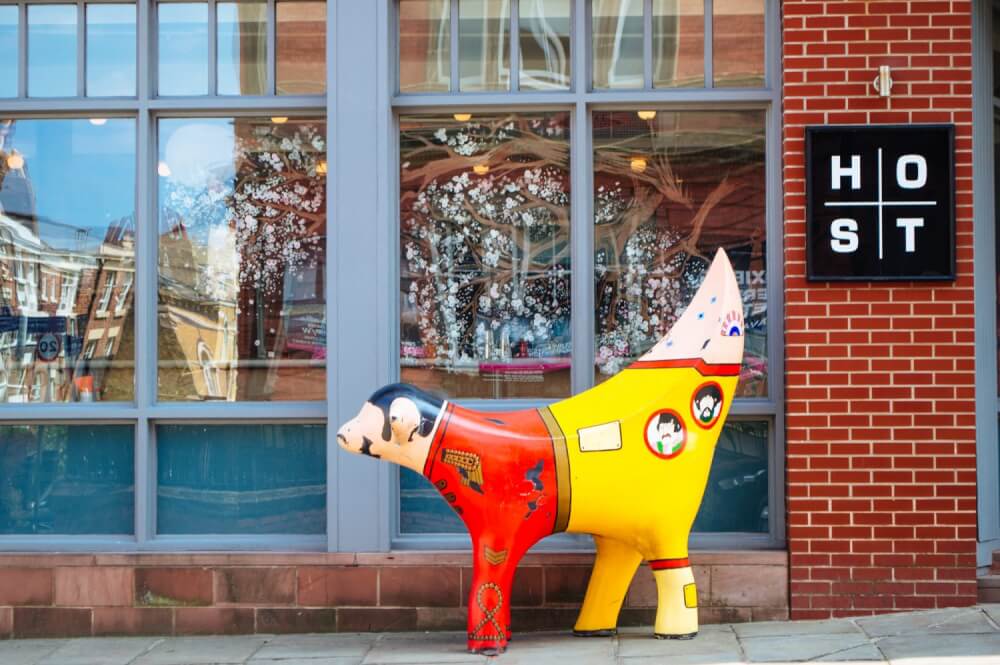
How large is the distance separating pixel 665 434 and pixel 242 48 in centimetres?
351

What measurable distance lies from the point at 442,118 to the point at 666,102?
4.40 ft

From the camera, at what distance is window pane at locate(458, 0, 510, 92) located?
7340 mm

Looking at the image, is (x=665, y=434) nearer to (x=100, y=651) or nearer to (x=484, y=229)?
(x=484, y=229)

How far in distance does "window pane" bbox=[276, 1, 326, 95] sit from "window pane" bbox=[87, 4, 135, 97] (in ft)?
3.04

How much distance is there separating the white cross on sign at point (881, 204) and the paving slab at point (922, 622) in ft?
6.53

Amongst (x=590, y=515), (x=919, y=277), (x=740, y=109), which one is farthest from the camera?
(x=740, y=109)

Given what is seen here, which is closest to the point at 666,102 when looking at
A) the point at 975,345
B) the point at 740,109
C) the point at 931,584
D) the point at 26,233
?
the point at 740,109

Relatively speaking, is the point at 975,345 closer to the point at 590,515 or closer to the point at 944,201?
the point at 944,201

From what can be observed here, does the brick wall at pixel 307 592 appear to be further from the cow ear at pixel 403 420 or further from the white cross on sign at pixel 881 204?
the white cross on sign at pixel 881 204

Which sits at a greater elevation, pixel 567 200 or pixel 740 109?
pixel 740 109

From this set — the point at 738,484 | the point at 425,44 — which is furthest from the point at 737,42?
the point at 738,484

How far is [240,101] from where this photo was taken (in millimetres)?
7344

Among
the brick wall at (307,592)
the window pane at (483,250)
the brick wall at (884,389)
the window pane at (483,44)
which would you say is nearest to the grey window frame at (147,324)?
the brick wall at (307,592)

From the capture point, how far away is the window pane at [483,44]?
24.1 feet
